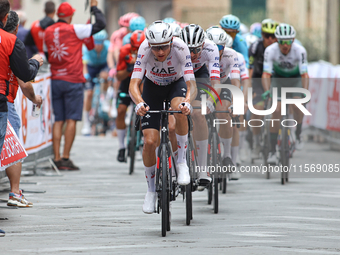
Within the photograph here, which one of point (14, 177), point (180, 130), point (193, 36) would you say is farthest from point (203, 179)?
point (14, 177)

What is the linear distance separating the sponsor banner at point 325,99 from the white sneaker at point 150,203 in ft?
30.0

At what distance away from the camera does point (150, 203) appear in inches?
267

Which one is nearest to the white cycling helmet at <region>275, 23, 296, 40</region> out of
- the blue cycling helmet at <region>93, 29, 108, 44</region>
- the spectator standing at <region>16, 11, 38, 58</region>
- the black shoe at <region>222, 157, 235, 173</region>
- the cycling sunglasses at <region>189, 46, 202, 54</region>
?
the black shoe at <region>222, 157, 235, 173</region>

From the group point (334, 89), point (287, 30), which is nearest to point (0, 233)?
point (287, 30)

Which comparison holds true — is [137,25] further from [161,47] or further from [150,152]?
[150,152]

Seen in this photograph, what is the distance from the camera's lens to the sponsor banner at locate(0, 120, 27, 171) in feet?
24.5

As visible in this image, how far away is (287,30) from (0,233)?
6113 millimetres

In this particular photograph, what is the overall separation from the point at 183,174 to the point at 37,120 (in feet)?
14.7

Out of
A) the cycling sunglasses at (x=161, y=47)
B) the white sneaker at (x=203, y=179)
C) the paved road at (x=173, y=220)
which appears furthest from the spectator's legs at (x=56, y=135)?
the cycling sunglasses at (x=161, y=47)

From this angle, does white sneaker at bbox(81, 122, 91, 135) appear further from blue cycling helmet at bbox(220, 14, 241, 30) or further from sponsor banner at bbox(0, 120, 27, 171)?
sponsor banner at bbox(0, 120, 27, 171)

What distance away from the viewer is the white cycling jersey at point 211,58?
7.97m

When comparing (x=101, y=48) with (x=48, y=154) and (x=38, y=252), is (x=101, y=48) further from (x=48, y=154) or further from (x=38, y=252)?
(x=38, y=252)

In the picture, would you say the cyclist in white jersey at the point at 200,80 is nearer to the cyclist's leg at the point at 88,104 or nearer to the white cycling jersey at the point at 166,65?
the white cycling jersey at the point at 166,65

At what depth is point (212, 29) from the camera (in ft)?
29.2
